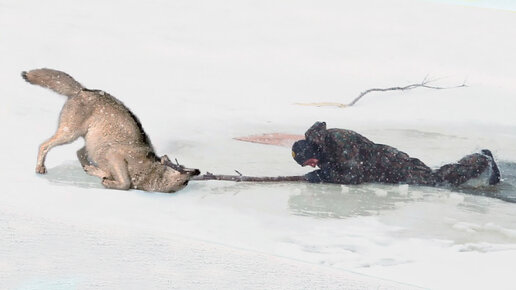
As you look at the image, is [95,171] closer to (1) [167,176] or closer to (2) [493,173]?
(1) [167,176]

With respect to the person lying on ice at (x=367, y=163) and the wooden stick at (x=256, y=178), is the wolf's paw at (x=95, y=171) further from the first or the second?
the person lying on ice at (x=367, y=163)

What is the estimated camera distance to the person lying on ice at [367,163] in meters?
3.40

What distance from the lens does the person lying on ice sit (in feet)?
11.1

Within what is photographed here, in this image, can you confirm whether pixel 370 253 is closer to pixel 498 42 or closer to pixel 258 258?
pixel 258 258

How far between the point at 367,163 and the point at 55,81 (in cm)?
109

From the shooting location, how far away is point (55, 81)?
332cm

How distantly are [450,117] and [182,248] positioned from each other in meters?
1.93

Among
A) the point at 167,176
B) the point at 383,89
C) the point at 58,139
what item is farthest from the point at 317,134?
the point at 383,89

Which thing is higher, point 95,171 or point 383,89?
point 383,89

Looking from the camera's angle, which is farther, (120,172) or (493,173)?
(493,173)

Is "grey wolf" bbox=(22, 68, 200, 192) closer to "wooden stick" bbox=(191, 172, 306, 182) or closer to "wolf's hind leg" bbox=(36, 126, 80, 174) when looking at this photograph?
"wolf's hind leg" bbox=(36, 126, 80, 174)

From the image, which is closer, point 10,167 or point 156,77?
point 10,167

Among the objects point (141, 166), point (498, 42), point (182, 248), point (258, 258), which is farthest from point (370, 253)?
Answer: point (498, 42)

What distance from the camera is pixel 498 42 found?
492 centimetres
